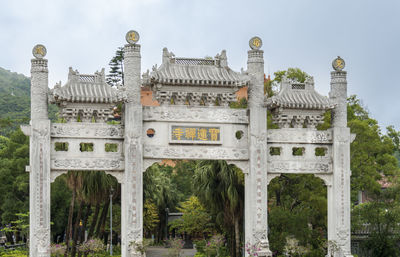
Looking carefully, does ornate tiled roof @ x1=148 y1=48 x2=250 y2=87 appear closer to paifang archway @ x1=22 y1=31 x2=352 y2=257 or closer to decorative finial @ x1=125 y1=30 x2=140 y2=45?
paifang archway @ x1=22 y1=31 x2=352 y2=257

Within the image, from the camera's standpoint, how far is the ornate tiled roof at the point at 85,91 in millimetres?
13703

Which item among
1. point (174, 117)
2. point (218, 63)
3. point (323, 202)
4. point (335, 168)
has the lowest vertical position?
point (323, 202)

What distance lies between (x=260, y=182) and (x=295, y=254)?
8.77 ft

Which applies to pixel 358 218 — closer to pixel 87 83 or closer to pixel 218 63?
pixel 218 63

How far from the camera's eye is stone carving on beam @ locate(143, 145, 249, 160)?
14.2 m

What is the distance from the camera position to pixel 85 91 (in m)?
14.0

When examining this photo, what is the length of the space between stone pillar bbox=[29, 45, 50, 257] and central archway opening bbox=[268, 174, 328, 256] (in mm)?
6623

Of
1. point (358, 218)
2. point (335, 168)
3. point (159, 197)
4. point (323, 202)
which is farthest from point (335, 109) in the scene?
point (159, 197)

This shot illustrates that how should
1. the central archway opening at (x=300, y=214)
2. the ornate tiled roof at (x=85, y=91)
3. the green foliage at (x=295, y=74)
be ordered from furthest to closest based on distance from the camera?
the green foliage at (x=295, y=74), the central archway opening at (x=300, y=214), the ornate tiled roof at (x=85, y=91)

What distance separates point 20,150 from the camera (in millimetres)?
25312

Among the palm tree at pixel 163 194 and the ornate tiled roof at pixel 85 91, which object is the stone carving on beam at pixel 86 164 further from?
the palm tree at pixel 163 194

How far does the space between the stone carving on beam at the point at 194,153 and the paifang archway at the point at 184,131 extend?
0.08 ft

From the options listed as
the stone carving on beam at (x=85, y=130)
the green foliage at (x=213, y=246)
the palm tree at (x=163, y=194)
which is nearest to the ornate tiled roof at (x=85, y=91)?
the stone carving on beam at (x=85, y=130)

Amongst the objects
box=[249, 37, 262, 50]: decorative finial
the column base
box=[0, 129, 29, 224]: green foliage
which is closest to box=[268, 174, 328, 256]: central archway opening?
the column base
